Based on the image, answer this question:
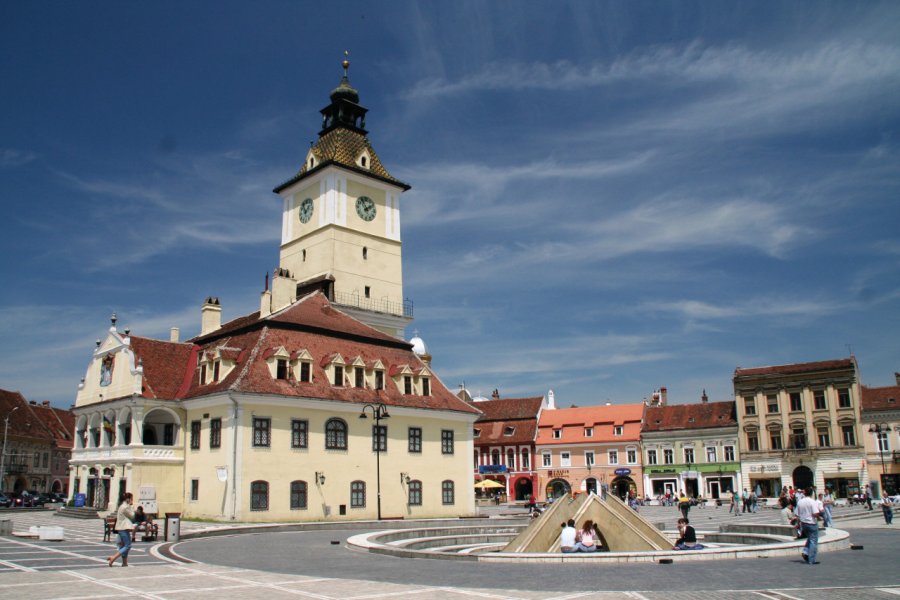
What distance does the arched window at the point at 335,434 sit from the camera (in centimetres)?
4144

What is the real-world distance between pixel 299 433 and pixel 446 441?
411 inches

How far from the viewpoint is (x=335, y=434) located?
41.8 m

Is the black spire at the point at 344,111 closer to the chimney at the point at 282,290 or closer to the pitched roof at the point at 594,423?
the chimney at the point at 282,290

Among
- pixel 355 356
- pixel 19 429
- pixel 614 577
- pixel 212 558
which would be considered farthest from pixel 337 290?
pixel 19 429

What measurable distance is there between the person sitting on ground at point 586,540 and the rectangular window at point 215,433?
78.7ft

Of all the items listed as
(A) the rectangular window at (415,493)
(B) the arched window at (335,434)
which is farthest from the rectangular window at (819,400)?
(B) the arched window at (335,434)

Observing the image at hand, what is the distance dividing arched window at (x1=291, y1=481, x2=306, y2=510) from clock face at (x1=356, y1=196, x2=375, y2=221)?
882 inches

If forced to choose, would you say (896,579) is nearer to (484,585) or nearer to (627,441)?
(484,585)

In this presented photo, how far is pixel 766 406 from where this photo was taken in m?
69.7

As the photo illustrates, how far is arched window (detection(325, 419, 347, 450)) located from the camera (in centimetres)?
4144

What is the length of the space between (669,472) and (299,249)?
130 ft

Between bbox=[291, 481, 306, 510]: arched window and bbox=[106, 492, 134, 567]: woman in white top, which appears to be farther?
bbox=[291, 481, 306, 510]: arched window

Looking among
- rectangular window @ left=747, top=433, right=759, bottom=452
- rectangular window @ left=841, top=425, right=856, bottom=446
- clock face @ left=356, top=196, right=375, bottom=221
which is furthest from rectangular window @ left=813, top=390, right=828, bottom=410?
A: clock face @ left=356, top=196, right=375, bottom=221

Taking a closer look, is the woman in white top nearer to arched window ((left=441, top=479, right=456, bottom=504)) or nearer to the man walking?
the man walking
